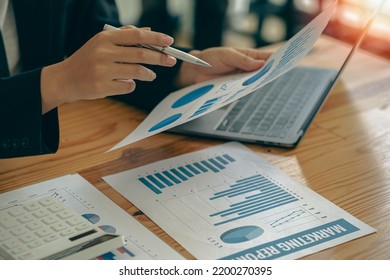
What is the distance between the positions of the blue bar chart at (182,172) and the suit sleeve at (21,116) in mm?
174

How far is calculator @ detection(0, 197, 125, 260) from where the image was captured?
85cm

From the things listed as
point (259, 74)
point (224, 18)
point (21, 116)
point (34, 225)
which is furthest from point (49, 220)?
point (224, 18)

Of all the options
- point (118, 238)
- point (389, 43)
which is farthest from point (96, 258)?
point (389, 43)

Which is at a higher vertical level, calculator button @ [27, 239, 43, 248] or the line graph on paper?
the line graph on paper

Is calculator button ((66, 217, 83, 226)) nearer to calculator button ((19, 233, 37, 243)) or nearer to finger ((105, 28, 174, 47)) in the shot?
calculator button ((19, 233, 37, 243))

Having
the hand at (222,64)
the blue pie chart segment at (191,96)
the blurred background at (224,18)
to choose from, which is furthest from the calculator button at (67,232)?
the blurred background at (224,18)

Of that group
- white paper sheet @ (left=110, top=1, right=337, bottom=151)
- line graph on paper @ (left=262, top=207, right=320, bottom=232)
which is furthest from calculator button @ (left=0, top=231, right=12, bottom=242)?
line graph on paper @ (left=262, top=207, right=320, bottom=232)

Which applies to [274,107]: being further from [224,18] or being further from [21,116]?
[224,18]

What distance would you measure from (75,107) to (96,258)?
515 millimetres

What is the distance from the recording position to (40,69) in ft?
3.47

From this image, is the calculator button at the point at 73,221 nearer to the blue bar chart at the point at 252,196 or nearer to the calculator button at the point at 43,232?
the calculator button at the point at 43,232

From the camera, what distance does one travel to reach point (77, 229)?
88 centimetres

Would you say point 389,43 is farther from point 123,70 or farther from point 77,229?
point 77,229

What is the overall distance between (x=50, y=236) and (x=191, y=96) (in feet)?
1.34
